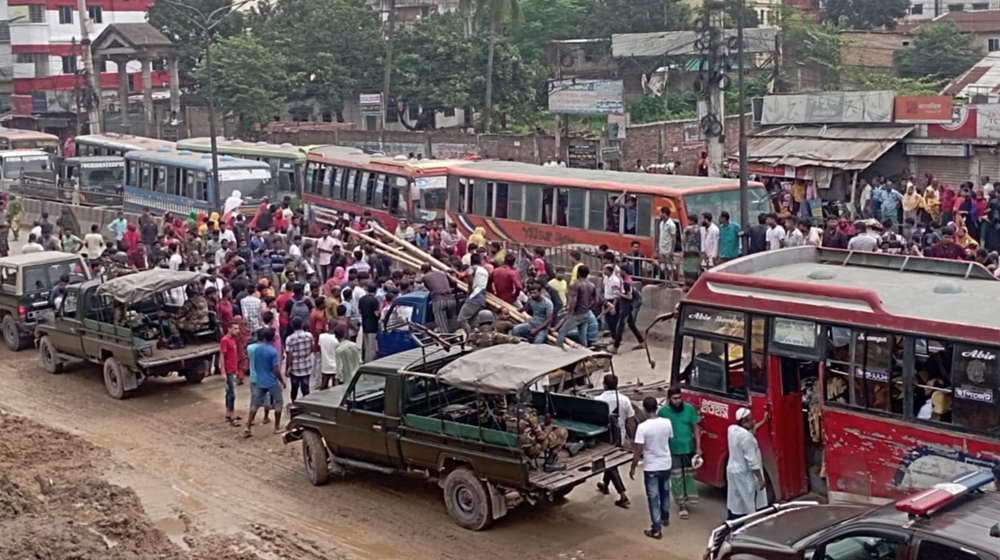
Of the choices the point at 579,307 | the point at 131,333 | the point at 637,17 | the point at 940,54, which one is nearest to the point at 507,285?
the point at 579,307

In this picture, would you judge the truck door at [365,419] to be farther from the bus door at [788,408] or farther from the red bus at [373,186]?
the red bus at [373,186]

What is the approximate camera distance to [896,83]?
5088 cm

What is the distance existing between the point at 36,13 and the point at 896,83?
47948mm

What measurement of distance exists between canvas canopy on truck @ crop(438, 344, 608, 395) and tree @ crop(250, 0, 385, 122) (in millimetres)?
43191

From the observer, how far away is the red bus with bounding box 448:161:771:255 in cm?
2273

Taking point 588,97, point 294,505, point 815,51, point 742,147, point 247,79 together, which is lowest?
point 294,505

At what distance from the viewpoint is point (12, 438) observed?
15891 mm

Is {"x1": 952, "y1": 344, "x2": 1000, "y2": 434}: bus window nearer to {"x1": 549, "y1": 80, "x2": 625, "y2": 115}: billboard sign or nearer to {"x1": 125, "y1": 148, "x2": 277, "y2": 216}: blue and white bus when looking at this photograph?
{"x1": 125, "y1": 148, "x2": 277, "y2": 216}: blue and white bus

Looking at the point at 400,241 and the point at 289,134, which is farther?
the point at 289,134

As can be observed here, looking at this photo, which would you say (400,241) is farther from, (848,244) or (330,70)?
(330,70)

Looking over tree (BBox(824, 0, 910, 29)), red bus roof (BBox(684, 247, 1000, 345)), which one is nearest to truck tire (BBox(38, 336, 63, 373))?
red bus roof (BBox(684, 247, 1000, 345))

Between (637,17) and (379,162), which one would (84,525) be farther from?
(637,17)

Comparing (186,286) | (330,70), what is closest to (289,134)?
(330,70)

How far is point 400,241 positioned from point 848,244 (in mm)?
8446
